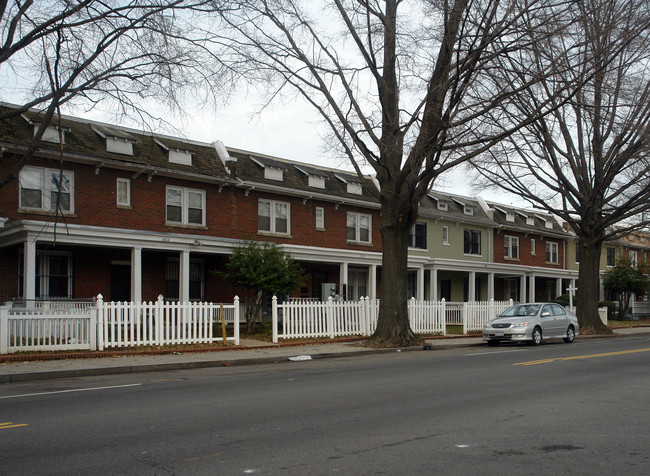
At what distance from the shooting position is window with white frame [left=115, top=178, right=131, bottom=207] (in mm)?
23625

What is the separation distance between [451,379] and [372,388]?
1874 millimetres

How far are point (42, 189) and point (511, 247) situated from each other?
30152mm

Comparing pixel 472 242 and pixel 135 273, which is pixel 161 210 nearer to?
pixel 135 273

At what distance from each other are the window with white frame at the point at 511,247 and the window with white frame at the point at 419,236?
811 cm

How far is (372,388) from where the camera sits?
10.4 m

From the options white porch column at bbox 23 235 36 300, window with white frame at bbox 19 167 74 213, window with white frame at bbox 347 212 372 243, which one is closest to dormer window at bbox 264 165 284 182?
window with white frame at bbox 347 212 372 243

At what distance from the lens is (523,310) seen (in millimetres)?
21938

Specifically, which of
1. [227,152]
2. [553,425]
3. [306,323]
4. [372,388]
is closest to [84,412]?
[372,388]

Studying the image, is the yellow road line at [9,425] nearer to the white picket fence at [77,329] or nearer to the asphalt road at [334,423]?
the asphalt road at [334,423]

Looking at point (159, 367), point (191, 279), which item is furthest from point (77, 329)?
point (191, 279)

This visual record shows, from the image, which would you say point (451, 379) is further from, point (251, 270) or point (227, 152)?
point (227, 152)

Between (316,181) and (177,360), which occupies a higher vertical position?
(316,181)

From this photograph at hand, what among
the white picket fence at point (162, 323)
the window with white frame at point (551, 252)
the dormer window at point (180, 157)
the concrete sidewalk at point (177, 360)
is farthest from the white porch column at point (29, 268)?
the window with white frame at point (551, 252)

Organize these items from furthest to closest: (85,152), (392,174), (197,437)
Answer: (85,152) → (392,174) → (197,437)
